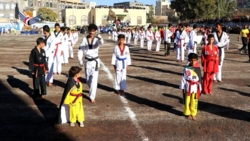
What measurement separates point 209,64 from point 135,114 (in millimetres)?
3362

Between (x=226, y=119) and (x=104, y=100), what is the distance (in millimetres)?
3345

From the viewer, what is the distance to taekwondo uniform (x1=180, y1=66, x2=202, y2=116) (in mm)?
6949

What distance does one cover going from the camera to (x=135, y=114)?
744cm

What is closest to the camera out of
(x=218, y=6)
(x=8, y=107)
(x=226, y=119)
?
(x=226, y=119)

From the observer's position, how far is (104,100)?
8.76 m

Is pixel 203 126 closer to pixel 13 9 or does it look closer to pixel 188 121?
pixel 188 121

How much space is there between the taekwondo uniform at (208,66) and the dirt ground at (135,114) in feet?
1.31

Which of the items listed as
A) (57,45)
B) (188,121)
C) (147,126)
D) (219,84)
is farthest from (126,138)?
(57,45)

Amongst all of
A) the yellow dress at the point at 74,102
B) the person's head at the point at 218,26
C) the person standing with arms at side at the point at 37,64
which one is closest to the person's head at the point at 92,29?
the person standing with arms at side at the point at 37,64

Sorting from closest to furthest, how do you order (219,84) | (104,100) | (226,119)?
(226,119)
(104,100)
(219,84)

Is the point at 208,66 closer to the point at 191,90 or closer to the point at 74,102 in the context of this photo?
the point at 191,90

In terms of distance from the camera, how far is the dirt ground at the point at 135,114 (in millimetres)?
6129

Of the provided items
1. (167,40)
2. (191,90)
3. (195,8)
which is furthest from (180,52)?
(195,8)

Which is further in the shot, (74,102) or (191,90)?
(191,90)
